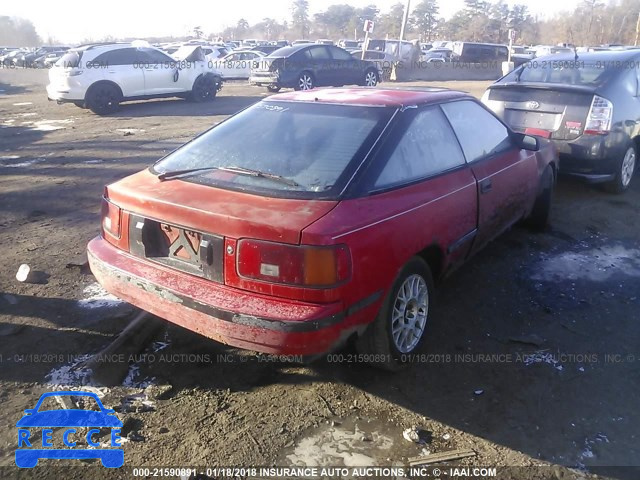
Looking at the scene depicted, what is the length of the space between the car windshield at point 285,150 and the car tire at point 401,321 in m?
0.68

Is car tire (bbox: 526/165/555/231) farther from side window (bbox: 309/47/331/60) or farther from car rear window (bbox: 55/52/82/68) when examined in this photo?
side window (bbox: 309/47/331/60)

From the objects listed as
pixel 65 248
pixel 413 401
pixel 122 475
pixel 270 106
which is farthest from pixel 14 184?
pixel 413 401

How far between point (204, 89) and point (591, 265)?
13.7 metres

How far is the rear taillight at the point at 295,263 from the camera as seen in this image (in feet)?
8.35

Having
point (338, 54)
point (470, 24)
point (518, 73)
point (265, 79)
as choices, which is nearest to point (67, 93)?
point (265, 79)

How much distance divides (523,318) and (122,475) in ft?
9.05

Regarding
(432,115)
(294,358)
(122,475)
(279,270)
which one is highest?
(432,115)

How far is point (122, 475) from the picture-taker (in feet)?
8.13

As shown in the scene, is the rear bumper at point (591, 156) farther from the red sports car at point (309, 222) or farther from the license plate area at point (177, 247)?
the license plate area at point (177, 247)

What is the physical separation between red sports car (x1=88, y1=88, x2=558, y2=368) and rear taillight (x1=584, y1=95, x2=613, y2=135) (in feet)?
9.12

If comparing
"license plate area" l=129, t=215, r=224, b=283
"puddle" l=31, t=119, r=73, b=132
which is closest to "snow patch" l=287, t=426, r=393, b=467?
"license plate area" l=129, t=215, r=224, b=283

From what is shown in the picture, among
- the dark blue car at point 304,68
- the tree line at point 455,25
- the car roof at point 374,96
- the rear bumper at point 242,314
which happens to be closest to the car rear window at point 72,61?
the dark blue car at point 304,68

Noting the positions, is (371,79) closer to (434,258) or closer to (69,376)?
(434,258)

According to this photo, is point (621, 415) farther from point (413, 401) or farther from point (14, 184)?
point (14, 184)
